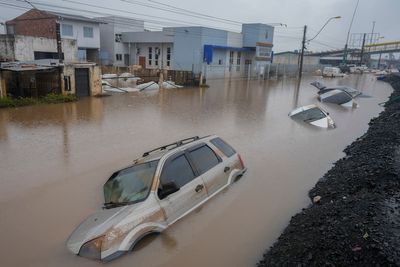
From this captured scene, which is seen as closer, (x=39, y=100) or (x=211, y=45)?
(x=39, y=100)

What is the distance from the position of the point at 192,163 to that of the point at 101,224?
79.1 inches

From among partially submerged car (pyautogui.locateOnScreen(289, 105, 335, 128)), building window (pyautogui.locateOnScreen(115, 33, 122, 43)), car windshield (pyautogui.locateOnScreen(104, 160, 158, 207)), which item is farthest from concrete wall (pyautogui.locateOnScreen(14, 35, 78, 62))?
car windshield (pyautogui.locateOnScreen(104, 160, 158, 207))

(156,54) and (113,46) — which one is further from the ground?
(113,46)

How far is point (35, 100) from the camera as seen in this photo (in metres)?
20.0

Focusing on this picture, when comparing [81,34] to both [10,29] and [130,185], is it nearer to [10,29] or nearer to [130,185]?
[10,29]

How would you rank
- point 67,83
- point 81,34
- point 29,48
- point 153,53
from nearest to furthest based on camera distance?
point 67,83, point 29,48, point 81,34, point 153,53

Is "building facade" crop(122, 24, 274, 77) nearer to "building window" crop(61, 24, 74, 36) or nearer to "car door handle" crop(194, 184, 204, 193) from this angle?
"building window" crop(61, 24, 74, 36)

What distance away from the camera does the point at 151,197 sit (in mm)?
5316

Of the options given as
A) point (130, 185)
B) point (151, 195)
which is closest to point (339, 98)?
point (130, 185)

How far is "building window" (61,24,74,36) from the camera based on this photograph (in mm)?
41562

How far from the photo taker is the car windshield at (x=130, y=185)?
5555 millimetres

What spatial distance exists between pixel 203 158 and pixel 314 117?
39.8 ft

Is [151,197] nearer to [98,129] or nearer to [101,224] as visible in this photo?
[101,224]

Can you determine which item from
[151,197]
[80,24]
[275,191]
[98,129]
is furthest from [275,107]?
[80,24]
